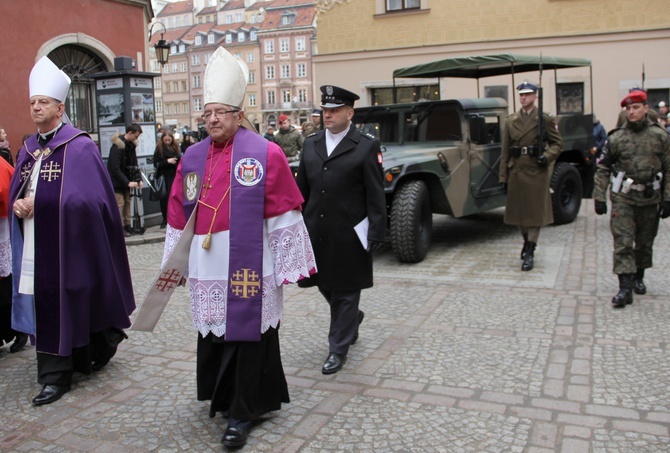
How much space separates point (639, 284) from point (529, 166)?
1758 millimetres

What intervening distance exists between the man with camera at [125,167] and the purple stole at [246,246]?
7.05 meters

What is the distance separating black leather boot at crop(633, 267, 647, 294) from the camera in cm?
630

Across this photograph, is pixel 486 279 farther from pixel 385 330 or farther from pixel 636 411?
pixel 636 411

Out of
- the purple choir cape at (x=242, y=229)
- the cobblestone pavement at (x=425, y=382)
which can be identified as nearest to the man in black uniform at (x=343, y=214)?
the cobblestone pavement at (x=425, y=382)

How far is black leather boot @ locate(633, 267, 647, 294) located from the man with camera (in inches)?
273

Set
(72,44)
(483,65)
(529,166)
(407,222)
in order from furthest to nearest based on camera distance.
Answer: (72,44), (483,65), (407,222), (529,166)

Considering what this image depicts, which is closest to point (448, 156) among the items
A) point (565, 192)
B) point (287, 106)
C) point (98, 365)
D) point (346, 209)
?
point (565, 192)

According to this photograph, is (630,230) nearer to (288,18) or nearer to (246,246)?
(246,246)

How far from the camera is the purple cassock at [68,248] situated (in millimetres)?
4219

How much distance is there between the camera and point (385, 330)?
17.8 ft

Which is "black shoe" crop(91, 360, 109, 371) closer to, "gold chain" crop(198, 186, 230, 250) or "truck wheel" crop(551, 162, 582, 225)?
"gold chain" crop(198, 186, 230, 250)

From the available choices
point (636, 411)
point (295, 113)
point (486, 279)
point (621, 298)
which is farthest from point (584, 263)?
point (295, 113)

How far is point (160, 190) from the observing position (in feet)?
34.4

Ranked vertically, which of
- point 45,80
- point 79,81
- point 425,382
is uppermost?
point 79,81
